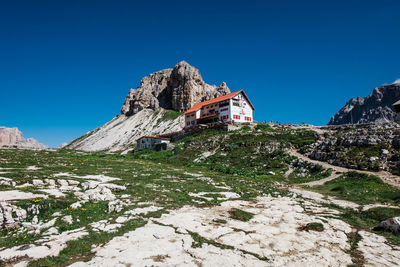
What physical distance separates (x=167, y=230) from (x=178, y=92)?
13779cm

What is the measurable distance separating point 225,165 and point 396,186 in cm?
2497

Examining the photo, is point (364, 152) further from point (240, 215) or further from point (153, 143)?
point (153, 143)

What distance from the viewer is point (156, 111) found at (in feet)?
491

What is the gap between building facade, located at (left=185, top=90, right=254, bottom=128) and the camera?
79.1 metres

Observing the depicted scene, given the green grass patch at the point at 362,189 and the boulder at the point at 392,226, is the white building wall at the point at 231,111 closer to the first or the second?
the green grass patch at the point at 362,189

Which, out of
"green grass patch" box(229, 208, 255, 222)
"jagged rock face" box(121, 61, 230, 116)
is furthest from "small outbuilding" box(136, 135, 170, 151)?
"jagged rock face" box(121, 61, 230, 116)

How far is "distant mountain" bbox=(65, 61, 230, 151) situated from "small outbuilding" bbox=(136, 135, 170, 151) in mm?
35582

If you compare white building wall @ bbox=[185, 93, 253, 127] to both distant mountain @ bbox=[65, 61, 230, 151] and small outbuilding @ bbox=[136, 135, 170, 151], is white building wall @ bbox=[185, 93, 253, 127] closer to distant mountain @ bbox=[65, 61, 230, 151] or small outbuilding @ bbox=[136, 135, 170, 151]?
small outbuilding @ bbox=[136, 135, 170, 151]

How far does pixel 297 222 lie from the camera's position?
13516mm

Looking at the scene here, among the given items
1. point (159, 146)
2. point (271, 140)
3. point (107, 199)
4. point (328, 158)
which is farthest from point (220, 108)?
point (107, 199)

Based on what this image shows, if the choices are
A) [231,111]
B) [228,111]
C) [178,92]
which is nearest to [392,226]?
[231,111]

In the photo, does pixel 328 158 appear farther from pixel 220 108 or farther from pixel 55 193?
pixel 220 108

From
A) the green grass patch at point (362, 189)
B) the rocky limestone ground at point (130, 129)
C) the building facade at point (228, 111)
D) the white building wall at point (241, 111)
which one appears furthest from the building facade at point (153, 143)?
the green grass patch at point (362, 189)

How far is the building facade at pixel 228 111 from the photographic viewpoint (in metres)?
79.1
